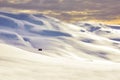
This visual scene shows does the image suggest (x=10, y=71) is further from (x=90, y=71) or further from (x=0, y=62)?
(x=90, y=71)

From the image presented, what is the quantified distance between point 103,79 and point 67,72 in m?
4.20

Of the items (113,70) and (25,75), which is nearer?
(25,75)

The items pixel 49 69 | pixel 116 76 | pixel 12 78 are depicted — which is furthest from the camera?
pixel 49 69

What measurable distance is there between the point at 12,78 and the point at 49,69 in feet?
24.3

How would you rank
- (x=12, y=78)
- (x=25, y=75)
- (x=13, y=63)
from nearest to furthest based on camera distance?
(x=12, y=78)
(x=25, y=75)
(x=13, y=63)

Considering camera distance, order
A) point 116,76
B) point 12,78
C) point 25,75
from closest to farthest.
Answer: point 12,78
point 25,75
point 116,76

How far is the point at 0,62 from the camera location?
37.0 m

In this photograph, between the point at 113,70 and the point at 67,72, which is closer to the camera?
the point at 67,72

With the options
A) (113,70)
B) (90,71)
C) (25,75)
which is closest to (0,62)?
(25,75)

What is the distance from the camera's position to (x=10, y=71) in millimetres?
31047

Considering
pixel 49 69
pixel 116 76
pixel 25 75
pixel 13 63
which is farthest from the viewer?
pixel 13 63

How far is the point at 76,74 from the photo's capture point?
33.0 m

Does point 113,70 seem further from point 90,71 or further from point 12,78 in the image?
point 12,78

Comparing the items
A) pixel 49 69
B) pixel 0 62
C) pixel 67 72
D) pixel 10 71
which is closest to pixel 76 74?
pixel 67 72
